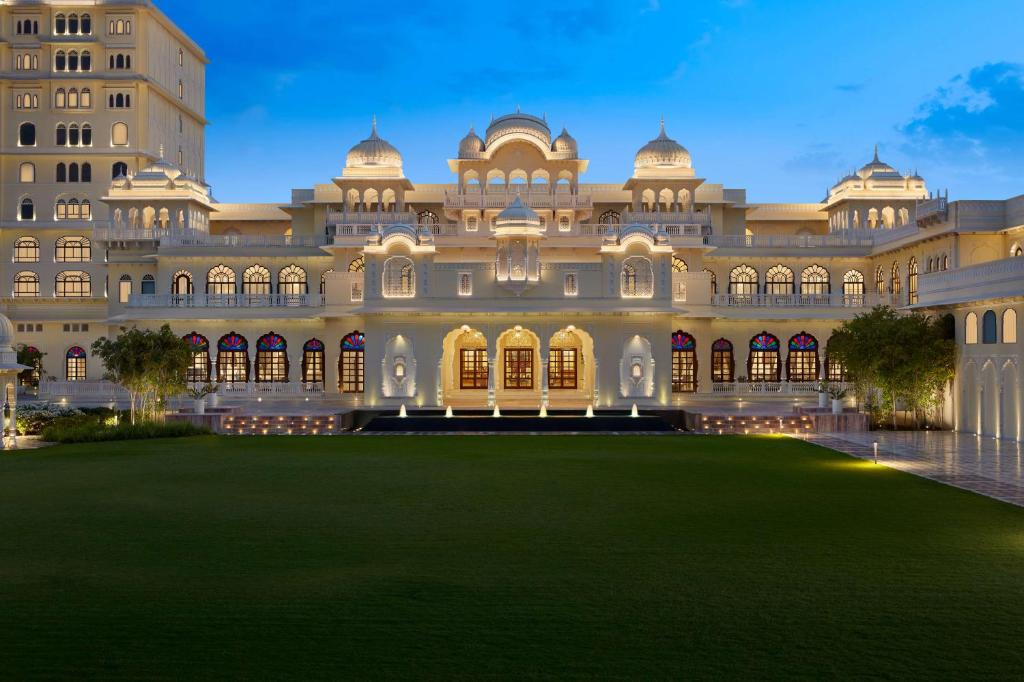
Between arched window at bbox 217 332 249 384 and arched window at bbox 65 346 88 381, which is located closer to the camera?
arched window at bbox 217 332 249 384

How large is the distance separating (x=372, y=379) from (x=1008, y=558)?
86.0ft

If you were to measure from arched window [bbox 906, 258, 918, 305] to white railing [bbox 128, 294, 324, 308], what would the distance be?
2363 centimetres

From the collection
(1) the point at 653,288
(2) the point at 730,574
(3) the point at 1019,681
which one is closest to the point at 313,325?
(1) the point at 653,288

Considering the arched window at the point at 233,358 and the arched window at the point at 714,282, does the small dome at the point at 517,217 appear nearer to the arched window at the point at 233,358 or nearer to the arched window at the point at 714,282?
the arched window at the point at 714,282

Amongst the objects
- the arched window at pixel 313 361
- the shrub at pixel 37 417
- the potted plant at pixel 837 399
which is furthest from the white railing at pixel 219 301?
the potted plant at pixel 837 399

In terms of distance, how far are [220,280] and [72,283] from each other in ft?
41.5

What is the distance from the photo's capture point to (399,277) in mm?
35062

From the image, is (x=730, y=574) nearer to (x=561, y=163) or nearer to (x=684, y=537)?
(x=684, y=537)

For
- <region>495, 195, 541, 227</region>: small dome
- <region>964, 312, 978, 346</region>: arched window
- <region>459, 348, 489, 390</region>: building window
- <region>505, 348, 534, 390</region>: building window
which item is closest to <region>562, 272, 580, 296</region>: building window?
<region>495, 195, 541, 227</region>: small dome

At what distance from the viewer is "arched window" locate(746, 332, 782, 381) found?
136 feet

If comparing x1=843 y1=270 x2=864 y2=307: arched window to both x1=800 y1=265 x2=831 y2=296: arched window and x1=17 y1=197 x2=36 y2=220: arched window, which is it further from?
x1=17 y1=197 x2=36 y2=220: arched window

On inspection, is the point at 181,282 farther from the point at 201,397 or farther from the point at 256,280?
the point at 201,397

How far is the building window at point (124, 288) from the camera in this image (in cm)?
4369

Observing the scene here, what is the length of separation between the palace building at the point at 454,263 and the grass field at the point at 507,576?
1525 centimetres
